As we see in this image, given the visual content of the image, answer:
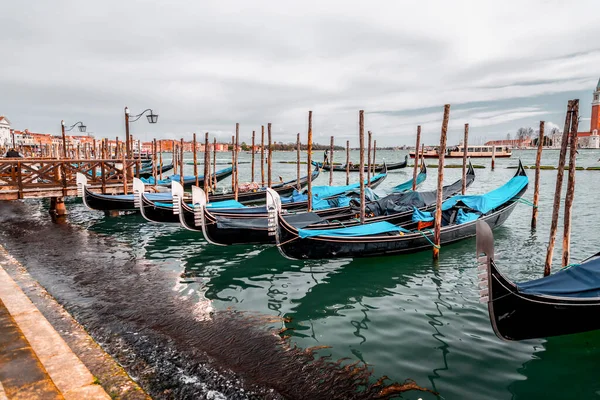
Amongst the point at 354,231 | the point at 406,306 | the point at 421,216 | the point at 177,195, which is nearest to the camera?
the point at 406,306

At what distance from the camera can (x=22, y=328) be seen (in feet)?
10.6

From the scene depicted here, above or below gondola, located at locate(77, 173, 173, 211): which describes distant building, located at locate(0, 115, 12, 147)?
above

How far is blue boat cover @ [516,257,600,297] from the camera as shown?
3.76m

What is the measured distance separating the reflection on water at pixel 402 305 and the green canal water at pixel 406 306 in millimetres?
15

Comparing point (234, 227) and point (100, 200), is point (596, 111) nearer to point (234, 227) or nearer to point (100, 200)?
point (234, 227)

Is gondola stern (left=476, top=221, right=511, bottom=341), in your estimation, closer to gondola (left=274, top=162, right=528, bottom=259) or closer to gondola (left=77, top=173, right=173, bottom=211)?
gondola (left=274, top=162, right=528, bottom=259)

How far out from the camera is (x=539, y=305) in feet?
12.2

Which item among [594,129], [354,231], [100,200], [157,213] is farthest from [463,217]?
[594,129]

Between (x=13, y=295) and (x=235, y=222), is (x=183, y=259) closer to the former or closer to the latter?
(x=235, y=222)

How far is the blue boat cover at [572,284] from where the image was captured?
376 cm

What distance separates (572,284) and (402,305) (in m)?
2.12

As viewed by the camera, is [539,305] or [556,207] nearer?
[539,305]

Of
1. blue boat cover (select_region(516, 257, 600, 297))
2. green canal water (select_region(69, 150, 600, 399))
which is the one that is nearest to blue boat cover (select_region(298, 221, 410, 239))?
green canal water (select_region(69, 150, 600, 399))

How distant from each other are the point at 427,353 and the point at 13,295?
4.43 m
